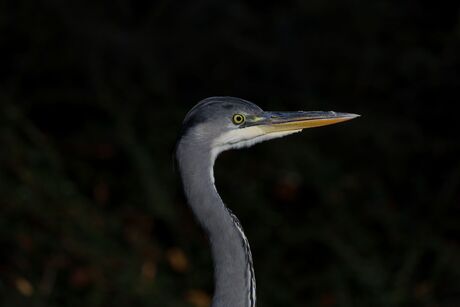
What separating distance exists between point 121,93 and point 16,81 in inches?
26.1

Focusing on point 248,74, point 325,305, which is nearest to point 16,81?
point 248,74

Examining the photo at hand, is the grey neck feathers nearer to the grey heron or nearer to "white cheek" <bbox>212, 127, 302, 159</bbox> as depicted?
the grey heron

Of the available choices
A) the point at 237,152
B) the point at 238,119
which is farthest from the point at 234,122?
the point at 237,152

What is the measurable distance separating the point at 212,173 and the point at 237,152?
3.06 meters

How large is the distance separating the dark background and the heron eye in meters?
2.11

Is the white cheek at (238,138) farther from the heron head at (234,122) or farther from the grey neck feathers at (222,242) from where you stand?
the grey neck feathers at (222,242)

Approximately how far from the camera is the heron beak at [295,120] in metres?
2.85

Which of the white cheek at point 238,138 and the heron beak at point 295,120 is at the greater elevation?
the heron beak at point 295,120

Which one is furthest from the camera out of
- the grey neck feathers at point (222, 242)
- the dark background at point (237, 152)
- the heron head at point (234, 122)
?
the dark background at point (237, 152)

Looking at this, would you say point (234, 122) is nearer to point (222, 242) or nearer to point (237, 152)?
point (222, 242)

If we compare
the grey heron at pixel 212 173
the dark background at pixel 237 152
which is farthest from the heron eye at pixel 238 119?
the dark background at pixel 237 152

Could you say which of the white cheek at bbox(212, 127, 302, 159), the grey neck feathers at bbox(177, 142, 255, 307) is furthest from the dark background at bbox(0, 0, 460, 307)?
the grey neck feathers at bbox(177, 142, 255, 307)

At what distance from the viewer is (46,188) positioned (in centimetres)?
482

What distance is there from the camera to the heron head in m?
2.73
